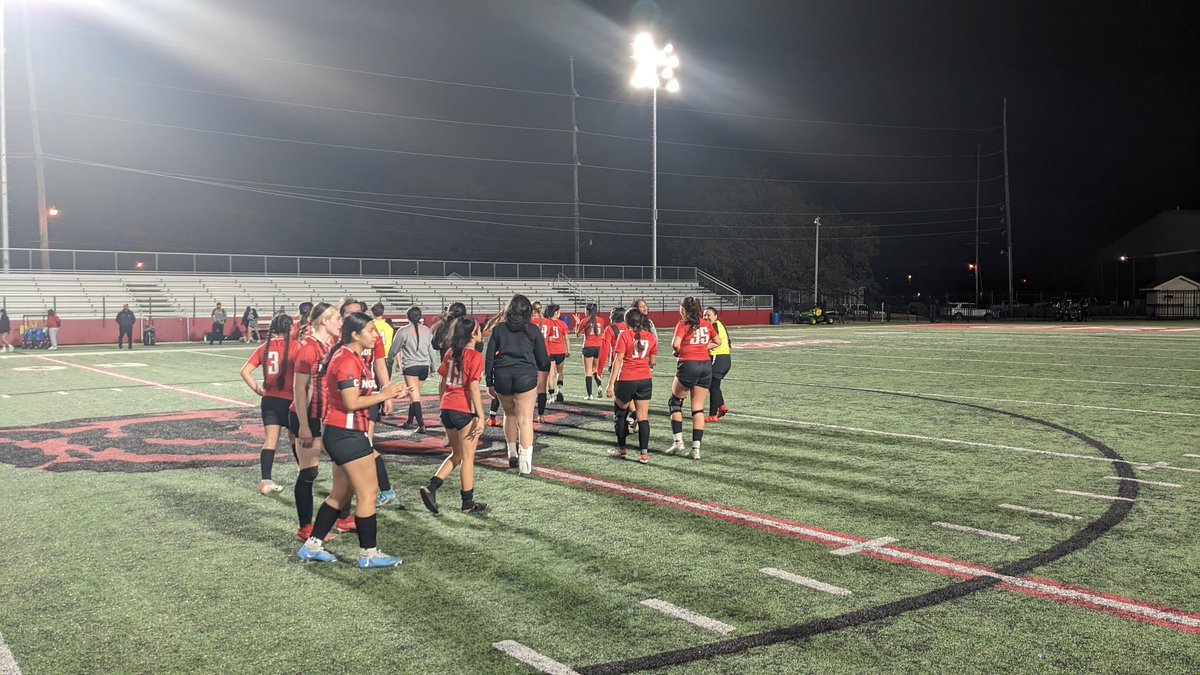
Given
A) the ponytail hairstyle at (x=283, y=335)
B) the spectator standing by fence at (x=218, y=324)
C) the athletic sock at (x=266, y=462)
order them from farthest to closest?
the spectator standing by fence at (x=218, y=324), the athletic sock at (x=266, y=462), the ponytail hairstyle at (x=283, y=335)

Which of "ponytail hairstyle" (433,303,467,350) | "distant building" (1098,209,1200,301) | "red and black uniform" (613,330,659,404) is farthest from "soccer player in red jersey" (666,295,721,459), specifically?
"distant building" (1098,209,1200,301)

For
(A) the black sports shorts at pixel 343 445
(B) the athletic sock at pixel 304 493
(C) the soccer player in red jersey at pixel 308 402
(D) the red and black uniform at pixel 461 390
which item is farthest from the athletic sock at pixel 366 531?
(D) the red and black uniform at pixel 461 390

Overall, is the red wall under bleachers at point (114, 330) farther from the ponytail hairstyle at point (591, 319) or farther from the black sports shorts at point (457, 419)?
the black sports shorts at point (457, 419)

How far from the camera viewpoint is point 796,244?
2867 inches

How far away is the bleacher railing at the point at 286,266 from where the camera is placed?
3906 cm

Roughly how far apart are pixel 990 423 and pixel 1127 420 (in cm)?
209

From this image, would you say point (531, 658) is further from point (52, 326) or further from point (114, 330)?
point (114, 330)

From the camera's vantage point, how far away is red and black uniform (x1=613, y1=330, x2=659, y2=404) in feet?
29.4

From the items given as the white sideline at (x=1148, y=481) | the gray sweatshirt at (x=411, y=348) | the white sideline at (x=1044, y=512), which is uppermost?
the gray sweatshirt at (x=411, y=348)

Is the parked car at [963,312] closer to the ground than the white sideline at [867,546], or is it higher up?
higher up

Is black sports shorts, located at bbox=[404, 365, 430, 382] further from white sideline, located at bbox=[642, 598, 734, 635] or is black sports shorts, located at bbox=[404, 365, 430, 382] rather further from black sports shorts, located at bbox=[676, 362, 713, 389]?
white sideline, located at bbox=[642, 598, 734, 635]

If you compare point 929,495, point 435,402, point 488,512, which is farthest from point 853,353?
point 488,512

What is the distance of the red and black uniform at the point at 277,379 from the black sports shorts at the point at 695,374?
13.8ft

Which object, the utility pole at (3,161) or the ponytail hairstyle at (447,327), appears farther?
the utility pole at (3,161)
